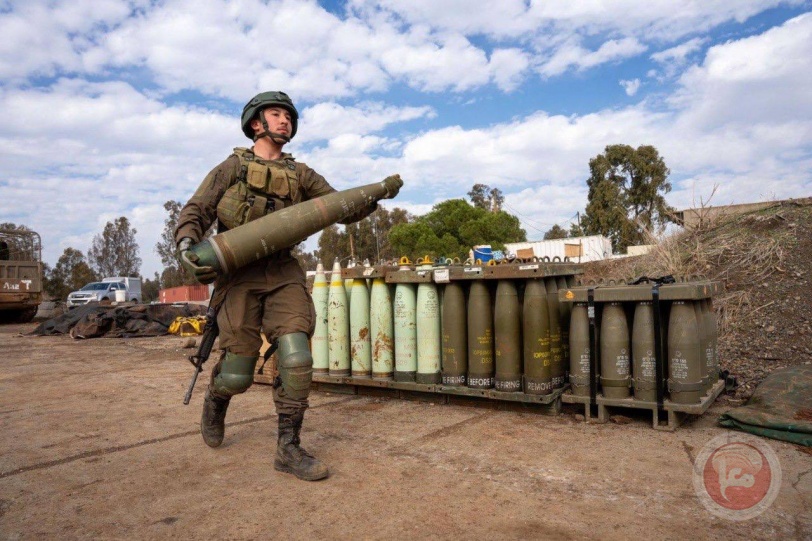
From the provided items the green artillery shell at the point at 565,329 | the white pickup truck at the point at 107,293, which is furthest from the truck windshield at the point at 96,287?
the green artillery shell at the point at 565,329

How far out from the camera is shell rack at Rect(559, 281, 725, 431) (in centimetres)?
369

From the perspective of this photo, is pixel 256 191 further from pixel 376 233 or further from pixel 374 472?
pixel 376 233

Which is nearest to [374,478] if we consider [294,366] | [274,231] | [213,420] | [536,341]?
[294,366]

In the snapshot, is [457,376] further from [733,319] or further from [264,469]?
[733,319]

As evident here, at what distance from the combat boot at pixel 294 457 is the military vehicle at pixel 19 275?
60.5 feet

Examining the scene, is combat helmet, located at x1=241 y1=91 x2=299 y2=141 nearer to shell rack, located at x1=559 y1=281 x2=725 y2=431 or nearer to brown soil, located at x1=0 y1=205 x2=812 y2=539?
brown soil, located at x1=0 y1=205 x2=812 y2=539

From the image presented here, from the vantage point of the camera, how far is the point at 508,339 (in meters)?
4.25

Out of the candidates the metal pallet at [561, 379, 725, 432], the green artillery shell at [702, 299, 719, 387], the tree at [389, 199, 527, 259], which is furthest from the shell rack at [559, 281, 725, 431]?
the tree at [389, 199, 527, 259]

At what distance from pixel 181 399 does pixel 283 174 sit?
2966 mm

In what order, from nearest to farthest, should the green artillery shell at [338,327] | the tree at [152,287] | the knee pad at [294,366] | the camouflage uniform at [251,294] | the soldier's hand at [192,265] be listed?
the soldier's hand at [192,265]
the knee pad at [294,366]
the camouflage uniform at [251,294]
the green artillery shell at [338,327]
the tree at [152,287]

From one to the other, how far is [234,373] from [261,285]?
1.82ft

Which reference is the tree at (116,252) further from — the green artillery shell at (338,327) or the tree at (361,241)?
the green artillery shell at (338,327)

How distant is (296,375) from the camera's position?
10.0 ft

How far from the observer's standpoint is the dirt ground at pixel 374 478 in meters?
2.35
